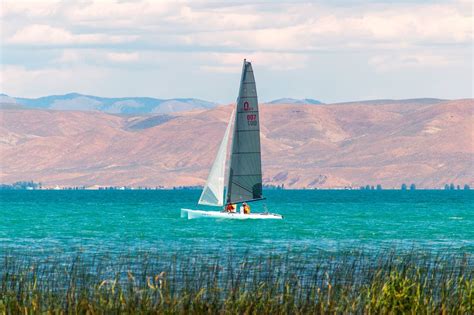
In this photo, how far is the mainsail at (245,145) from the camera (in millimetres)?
75062

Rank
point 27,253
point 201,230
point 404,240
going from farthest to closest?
1. point 201,230
2. point 404,240
3. point 27,253

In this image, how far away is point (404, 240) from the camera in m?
64.9

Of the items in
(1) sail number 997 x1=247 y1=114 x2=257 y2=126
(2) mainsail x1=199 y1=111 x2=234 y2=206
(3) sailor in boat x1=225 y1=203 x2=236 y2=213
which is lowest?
(3) sailor in boat x1=225 y1=203 x2=236 y2=213

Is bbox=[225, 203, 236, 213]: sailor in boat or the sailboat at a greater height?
the sailboat

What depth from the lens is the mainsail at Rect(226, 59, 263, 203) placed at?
7506 cm

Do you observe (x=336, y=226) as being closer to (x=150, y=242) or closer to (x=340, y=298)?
(x=150, y=242)

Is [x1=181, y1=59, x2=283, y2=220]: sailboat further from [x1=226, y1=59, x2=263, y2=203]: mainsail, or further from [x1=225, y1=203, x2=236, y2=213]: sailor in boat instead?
[x1=225, y1=203, x2=236, y2=213]: sailor in boat

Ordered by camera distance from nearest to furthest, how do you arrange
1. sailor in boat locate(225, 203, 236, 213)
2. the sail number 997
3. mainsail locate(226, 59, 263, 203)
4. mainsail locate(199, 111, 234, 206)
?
1. mainsail locate(226, 59, 263, 203)
2. the sail number 997
3. sailor in boat locate(225, 203, 236, 213)
4. mainsail locate(199, 111, 234, 206)

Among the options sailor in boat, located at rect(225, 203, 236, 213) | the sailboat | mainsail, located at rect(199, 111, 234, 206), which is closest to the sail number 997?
the sailboat

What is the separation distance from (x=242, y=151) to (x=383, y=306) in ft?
170

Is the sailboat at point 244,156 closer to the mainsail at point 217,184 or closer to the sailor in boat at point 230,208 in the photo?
the mainsail at point 217,184

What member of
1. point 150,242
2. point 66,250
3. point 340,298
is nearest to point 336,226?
point 150,242

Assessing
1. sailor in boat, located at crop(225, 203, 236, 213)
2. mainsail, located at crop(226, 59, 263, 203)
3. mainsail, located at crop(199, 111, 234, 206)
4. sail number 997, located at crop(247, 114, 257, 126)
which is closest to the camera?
mainsail, located at crop(226, 59, 263, 203)

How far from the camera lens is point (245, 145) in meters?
75.8
